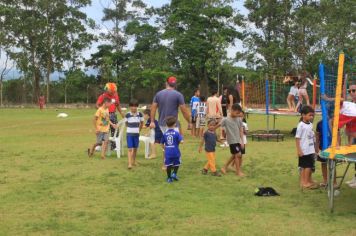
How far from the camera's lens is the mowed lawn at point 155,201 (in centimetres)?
594

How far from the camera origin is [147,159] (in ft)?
38.8

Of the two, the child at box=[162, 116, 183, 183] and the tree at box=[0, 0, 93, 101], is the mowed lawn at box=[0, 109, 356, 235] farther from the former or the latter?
the tree at box=[0, 0, 93, 101]

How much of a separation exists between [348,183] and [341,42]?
4110 cm

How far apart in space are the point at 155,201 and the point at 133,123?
11.8 feet

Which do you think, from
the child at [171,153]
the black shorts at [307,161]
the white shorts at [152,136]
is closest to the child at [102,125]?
the white shorts at [152,136]

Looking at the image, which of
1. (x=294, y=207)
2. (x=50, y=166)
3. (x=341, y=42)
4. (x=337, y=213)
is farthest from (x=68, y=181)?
(x=341, y=42)

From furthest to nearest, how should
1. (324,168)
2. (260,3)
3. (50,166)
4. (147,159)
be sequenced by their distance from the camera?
(260,3), (147,159), (50,166), (324,168)

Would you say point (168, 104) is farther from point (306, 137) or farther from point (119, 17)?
point (119, 17)

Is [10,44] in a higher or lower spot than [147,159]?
higher

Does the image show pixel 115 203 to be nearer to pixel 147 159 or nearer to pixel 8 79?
pixel 147 159

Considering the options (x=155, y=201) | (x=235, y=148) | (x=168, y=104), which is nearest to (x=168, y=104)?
(x=168, y=104)

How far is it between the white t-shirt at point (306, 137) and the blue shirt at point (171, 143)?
7.16 ft

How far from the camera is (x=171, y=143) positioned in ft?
29.5

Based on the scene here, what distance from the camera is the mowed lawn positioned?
594cm
